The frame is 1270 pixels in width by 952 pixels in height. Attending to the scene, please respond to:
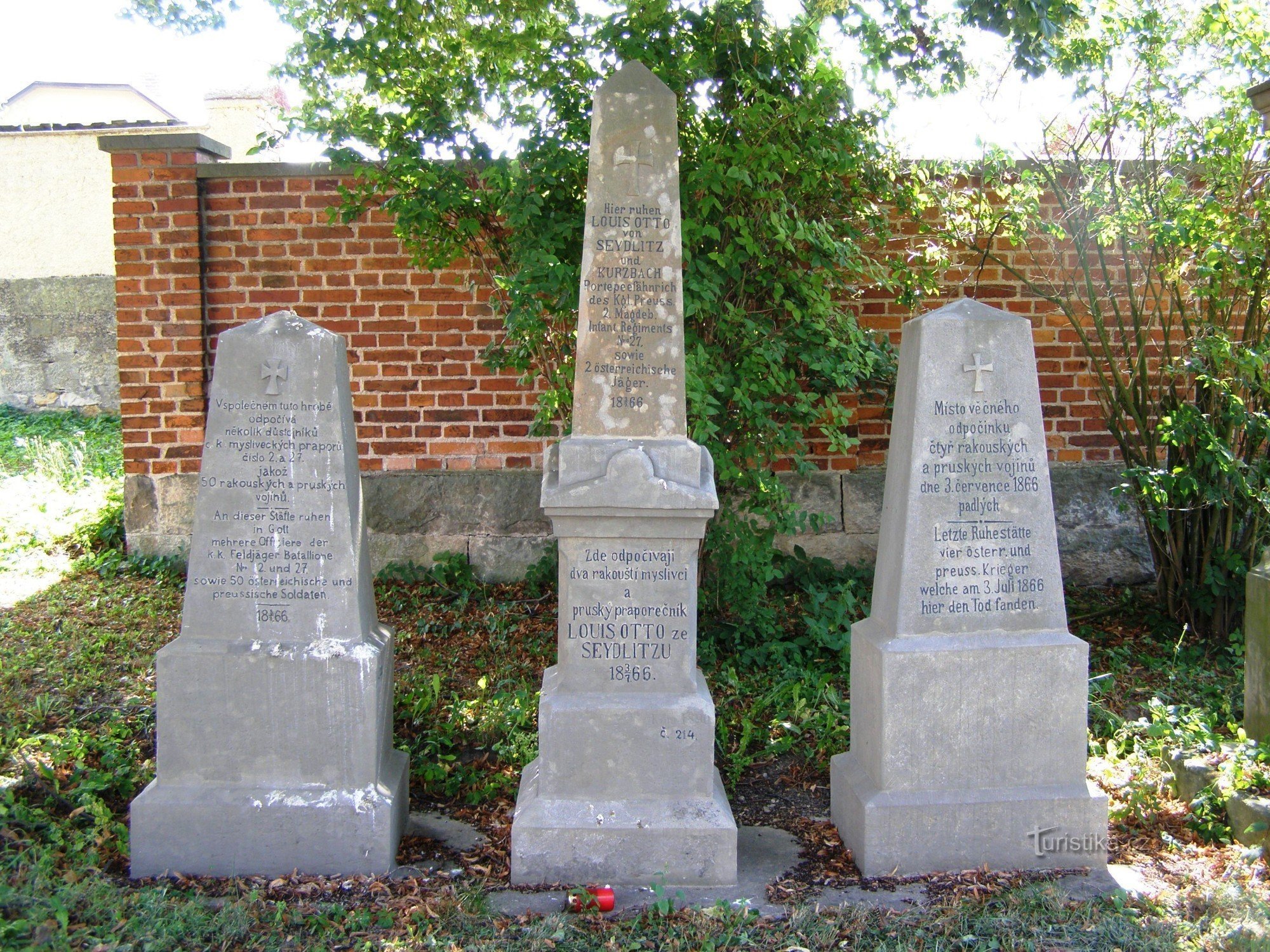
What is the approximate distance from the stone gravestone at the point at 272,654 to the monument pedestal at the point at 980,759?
5.86 feet

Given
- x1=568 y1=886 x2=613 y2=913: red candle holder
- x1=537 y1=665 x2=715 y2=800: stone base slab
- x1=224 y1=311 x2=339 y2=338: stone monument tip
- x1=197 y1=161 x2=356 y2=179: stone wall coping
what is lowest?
x1=568 y1=886 x2=613 y2=913: red candle holder

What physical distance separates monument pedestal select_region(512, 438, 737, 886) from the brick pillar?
12.9 ft

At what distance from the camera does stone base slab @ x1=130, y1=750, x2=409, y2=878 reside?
338 centimetres

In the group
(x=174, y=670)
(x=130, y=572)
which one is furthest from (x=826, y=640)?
(x=130, y=572)

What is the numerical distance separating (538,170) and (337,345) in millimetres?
2019

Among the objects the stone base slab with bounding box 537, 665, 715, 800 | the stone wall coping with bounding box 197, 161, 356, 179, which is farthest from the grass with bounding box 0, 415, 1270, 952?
the stone wall coping with bounding box 197, 161, 356, 179

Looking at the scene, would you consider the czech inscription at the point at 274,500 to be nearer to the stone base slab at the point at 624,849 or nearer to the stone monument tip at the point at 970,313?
the stone base slab at the point at 624,849

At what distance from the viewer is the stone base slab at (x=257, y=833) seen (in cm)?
338

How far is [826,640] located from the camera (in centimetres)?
532

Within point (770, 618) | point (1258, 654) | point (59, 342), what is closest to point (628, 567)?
point (770, 618)

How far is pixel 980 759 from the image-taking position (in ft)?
11.3

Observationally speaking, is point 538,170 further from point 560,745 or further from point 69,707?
point 69,707

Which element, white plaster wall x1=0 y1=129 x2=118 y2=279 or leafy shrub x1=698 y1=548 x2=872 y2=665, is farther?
white plaster wall x1=0 y1=129 x2=118 y2=279

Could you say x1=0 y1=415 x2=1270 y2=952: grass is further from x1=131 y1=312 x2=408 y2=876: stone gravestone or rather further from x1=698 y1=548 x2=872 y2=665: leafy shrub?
x1=131 y1=312 x2=408 y2=876: stone gravestone
